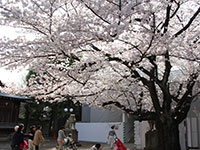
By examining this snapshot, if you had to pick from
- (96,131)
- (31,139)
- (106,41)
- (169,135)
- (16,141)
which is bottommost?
(96,131)

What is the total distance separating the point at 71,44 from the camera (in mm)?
5297

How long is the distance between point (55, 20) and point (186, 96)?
450cm

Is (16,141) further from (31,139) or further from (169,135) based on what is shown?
(169,135)

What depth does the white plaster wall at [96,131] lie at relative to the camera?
57.7 feet

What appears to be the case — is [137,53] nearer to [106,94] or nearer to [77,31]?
[77,31]

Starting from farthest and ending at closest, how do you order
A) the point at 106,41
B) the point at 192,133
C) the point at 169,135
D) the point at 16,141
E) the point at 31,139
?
the point at 192,133
the point at 31,139
the point at 169,135
the point at 16,141
the point at 106,41

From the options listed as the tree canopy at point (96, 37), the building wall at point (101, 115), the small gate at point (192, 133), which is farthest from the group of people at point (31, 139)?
the building wall at point (101, 115)

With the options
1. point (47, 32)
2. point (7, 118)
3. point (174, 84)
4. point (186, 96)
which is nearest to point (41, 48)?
point (47, 32)

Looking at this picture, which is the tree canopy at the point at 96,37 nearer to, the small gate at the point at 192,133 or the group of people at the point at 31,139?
the group of people at the point at 31,139

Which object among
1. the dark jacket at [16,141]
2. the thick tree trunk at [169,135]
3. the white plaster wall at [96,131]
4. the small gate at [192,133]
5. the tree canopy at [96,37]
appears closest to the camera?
the tree canopy at [96,37]

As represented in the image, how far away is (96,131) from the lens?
65.1ft

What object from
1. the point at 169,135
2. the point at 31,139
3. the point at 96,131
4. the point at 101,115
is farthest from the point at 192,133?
the point at 101,115

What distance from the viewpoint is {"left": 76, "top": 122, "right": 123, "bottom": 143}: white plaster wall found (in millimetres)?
17578

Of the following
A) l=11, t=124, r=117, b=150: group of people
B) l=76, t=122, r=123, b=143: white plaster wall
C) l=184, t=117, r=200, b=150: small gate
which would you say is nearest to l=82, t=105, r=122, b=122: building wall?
l=76, t=122, r=123, b=143: white plaster wall
